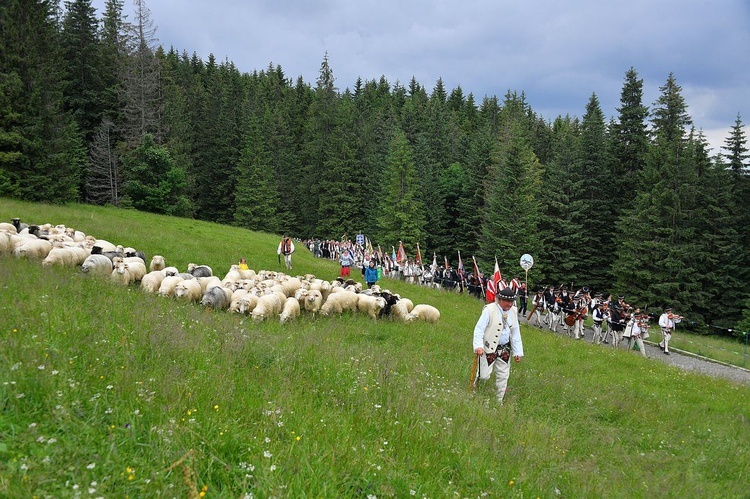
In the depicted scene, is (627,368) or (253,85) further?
(253,85)

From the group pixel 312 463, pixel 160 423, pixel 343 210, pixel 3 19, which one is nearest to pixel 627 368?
pixel 312 463

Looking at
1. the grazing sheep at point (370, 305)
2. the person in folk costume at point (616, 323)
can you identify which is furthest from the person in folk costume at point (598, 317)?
the grazing sheep at point (370, 305)

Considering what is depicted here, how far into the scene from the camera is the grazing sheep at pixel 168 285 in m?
13.1

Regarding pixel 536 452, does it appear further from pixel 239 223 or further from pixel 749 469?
pixel 239 223

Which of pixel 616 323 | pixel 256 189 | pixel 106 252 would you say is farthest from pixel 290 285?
pixel 256 189

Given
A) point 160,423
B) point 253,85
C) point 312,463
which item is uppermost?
point 253,85

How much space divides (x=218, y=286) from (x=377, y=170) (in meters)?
54.9

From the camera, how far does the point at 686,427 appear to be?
9.07 metres

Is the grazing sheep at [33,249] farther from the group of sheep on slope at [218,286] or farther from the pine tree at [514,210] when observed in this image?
the pine tree at [514,210]

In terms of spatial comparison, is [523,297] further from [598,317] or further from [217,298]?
[217,298]

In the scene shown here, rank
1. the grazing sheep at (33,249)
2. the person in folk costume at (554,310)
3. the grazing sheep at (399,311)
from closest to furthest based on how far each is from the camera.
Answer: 1. the grazing sheep at (33,249)
2. the grazing sheep at (399,311)
3. the person in folk costume at (554,310)

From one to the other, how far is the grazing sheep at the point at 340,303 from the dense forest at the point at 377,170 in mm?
26664

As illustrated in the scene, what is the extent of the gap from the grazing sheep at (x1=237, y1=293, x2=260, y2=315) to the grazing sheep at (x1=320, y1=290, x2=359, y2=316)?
2.32 m

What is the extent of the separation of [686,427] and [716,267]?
3793 centimetres
